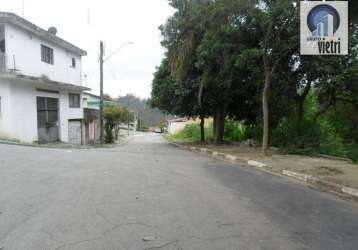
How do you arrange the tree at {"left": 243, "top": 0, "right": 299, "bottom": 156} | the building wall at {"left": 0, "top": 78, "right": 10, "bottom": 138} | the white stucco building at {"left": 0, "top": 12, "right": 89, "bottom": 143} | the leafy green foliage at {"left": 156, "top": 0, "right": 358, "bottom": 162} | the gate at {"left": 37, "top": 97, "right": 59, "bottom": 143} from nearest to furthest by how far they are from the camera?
the tree at {"left": 243, "top": 0, "right": 299, "bottom": 156}, the leafy green foliage at {"left": 156, "top": 0, "right": 358, "bottom": 162}, the building wall at {"left": 0, "top": 78, "right": 10, "bottom": 138}, the white stucco building at {"left": 0, "top": 12, "right": 89, "bottom": 143}, the gate at {"left": 37, "top": 97, "right": 59, "bottom": 143}

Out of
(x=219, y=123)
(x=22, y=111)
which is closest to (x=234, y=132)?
→ (x=219, y=123)

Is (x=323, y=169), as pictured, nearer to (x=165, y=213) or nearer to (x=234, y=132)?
(x=165, y=213)

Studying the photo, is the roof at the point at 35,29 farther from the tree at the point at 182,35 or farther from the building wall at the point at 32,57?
the tree at the point at 182,35

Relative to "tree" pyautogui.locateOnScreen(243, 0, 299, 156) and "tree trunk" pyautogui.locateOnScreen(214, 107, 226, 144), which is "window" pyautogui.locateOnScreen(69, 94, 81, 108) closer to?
"tree trunk" pyautogui.locateOnScreen(214, 107, 226, 144)

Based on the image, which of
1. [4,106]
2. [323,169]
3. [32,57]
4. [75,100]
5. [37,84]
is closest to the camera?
[323,169]

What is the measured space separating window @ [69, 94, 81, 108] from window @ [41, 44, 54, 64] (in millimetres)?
4212

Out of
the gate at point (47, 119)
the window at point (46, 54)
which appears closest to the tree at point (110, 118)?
the gate at point (47, 119)

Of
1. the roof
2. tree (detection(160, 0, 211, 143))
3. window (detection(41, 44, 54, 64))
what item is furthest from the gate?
tree (detection(160, 0, 211, 143))

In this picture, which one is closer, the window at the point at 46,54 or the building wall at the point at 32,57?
the building wall at the point at 32,57

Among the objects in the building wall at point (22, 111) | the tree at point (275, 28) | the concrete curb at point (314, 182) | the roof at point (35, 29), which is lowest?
the concrete curb at point (314, 182)

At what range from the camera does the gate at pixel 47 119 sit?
68.7 ft

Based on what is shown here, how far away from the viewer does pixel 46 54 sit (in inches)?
853

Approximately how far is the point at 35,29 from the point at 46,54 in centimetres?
246

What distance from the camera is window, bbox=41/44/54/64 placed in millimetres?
21133
